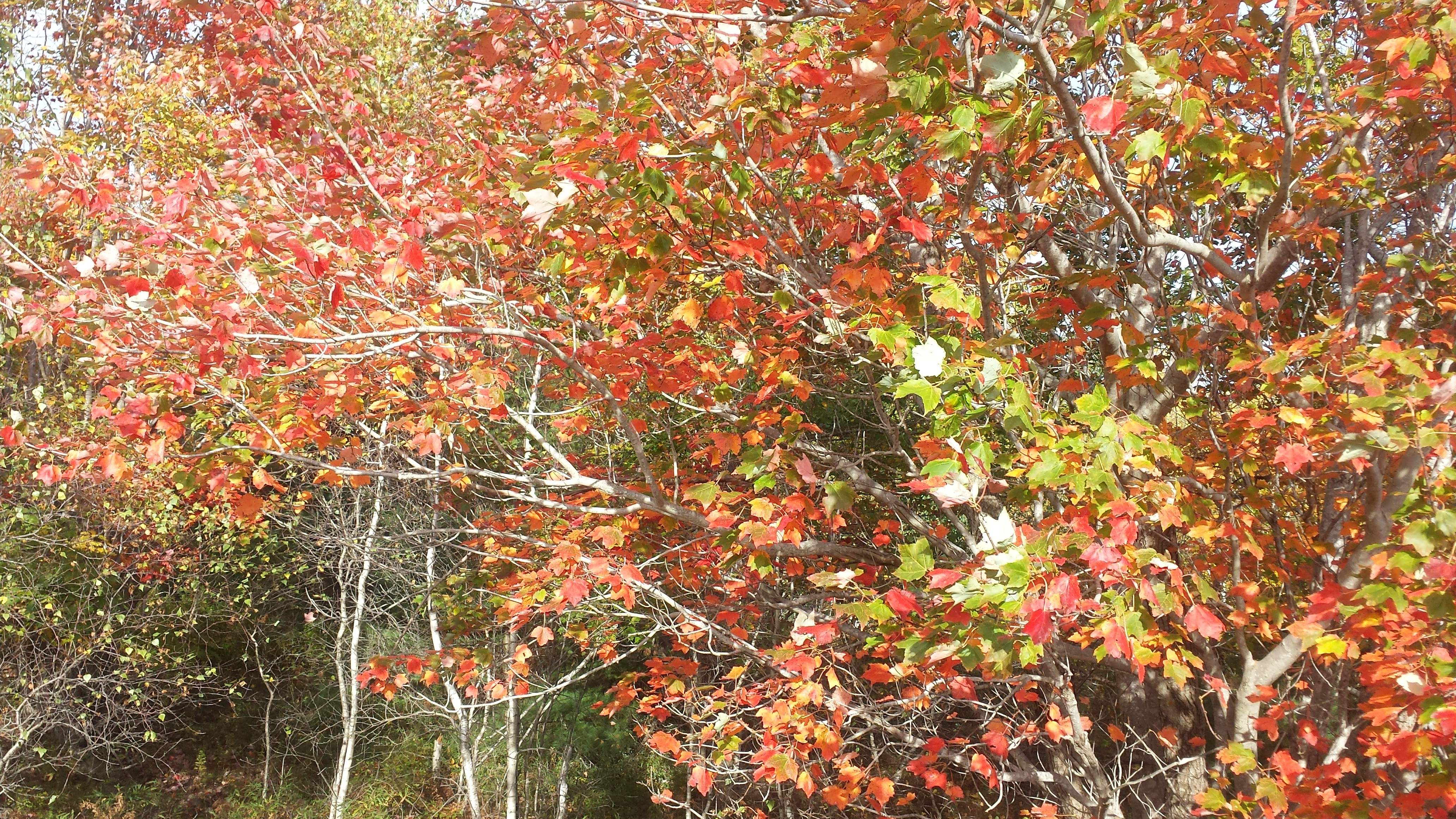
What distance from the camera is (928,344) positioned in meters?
2.70

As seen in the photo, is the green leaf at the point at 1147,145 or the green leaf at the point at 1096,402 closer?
the green leaf at the point at 1147,145

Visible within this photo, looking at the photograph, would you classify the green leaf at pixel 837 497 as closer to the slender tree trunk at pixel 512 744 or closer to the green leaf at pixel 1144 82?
the green leaf at pixel 1144 82

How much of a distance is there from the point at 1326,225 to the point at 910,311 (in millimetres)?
2448

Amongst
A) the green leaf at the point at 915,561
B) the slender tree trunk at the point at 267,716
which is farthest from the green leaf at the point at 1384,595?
the slender tree trunk at the point at 267,716

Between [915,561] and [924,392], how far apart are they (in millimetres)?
551

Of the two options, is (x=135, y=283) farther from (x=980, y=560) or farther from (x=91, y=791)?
(x=91, y=791)

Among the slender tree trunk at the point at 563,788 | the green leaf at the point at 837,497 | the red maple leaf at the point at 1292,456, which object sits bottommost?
the slender tree trunk at the point at 563,788

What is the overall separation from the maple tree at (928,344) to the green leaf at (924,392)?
13 mm

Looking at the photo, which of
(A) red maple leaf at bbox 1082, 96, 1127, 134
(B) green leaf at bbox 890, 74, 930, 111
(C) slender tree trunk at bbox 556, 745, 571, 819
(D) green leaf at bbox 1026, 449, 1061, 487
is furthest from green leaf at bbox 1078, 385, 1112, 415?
(C) slender tree trunk at bbox 556, 745, 571, 819

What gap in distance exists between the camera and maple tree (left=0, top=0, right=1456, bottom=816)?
8.89 feet

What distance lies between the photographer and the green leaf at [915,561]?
271 cm

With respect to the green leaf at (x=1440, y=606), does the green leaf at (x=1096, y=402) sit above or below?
above

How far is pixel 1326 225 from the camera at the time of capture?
431cm

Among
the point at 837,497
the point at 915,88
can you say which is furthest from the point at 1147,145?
the point at 837,497
